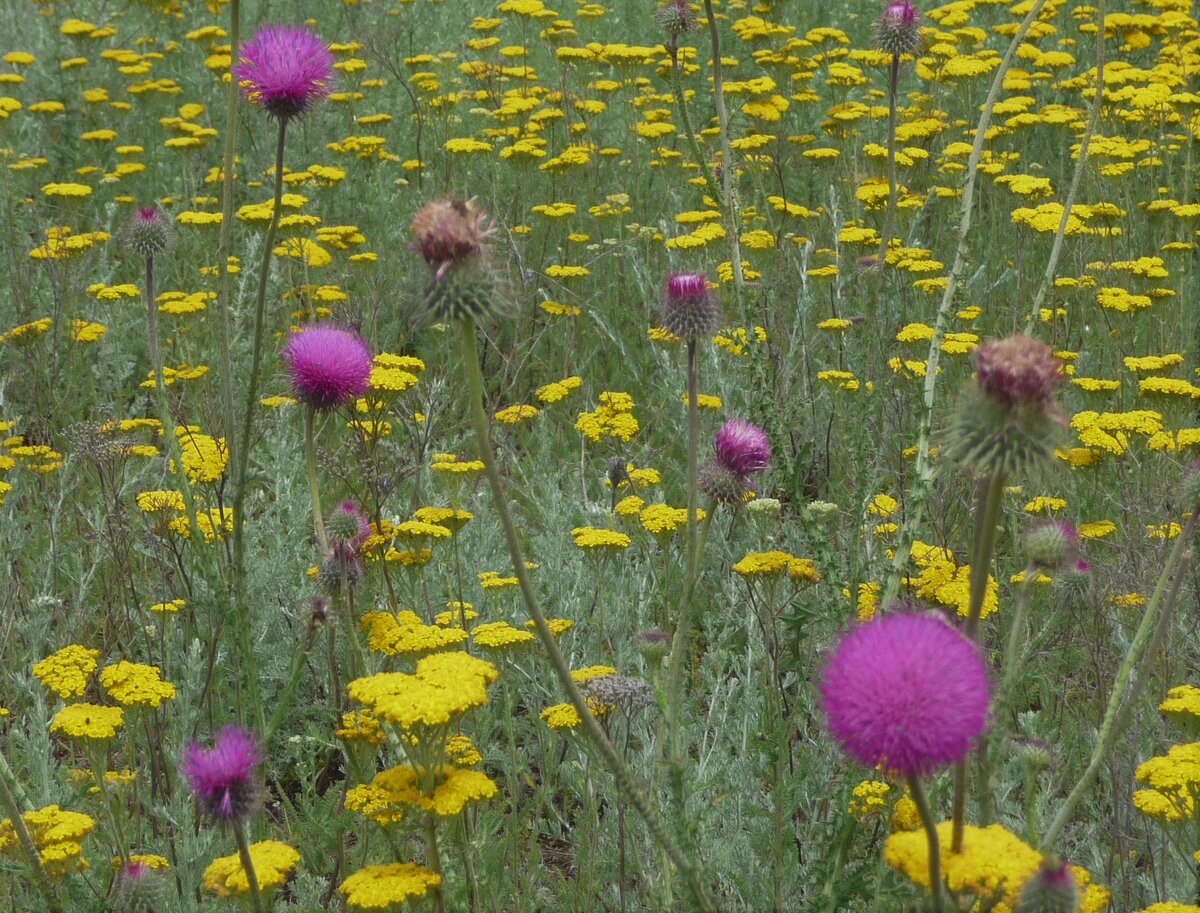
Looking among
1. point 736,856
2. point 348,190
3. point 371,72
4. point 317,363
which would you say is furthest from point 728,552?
point 371,72

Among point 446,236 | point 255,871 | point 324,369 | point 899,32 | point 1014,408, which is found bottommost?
point 255,871

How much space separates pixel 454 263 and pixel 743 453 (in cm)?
107

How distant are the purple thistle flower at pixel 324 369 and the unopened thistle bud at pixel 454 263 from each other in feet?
3.37

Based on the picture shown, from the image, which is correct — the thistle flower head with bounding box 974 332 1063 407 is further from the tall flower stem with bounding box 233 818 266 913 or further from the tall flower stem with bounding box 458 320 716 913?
the tall flower stem with bounding box 233 818 266 913

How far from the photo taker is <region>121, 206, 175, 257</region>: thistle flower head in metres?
3.34

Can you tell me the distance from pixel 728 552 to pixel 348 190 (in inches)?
193

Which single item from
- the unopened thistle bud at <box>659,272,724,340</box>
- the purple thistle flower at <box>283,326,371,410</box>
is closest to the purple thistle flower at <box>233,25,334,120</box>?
the purple thistle flower at <box>283,326,371,410</box>

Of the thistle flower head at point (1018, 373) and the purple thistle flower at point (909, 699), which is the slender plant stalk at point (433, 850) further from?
the thistle flower head at point (1018, 373)

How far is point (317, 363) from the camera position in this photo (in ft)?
9.41

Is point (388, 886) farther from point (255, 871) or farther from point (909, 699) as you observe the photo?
point (909, 699)

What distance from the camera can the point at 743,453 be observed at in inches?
109

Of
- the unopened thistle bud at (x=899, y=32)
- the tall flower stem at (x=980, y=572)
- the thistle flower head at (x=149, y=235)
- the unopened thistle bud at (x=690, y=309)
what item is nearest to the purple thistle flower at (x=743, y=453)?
the unopened thistle bud at (x=690, y=309)

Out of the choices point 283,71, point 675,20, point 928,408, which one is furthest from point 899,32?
point 283,71

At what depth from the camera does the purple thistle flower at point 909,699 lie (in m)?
1.53
